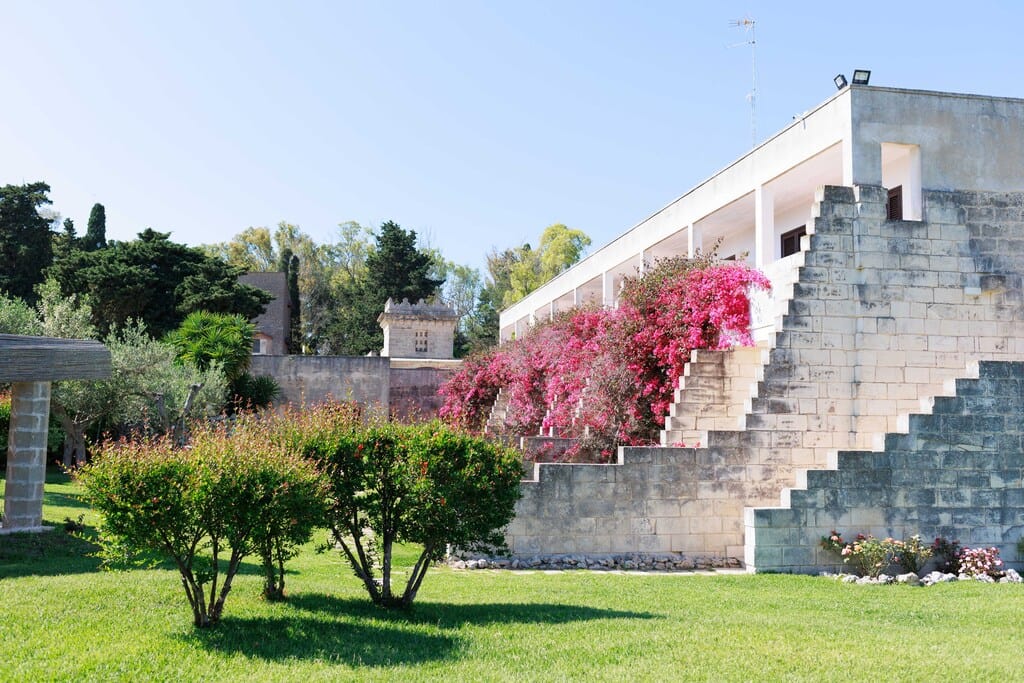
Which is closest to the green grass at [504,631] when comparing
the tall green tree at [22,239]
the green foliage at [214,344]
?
the green foliage at [214,344]

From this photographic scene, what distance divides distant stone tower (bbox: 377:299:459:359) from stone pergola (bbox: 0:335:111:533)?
19.2m

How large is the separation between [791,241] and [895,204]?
9.33ft

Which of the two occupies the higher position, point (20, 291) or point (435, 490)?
point (20, 291)

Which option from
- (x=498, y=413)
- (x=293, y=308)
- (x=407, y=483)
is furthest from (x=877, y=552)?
(x=293, y=308)

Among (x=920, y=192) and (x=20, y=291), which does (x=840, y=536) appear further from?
(x=20, y=291)

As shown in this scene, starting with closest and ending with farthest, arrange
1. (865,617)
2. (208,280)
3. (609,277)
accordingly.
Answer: (865,617)
(609,277)
(208,280)

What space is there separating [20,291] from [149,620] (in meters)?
31.2

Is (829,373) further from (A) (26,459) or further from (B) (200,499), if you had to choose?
(A) (26,459)

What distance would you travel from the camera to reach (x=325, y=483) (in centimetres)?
723

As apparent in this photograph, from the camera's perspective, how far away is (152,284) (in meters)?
30.9

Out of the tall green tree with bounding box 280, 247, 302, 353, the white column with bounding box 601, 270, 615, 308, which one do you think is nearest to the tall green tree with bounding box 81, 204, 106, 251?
the tall green tree with bounding box 280, 247, 302, 353

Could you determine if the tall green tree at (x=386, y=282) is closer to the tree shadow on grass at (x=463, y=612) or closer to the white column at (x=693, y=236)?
the white column at (x=693, y=236)

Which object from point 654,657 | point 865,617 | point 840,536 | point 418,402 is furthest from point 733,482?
point 418,402

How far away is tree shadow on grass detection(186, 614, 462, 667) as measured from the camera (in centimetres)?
622
